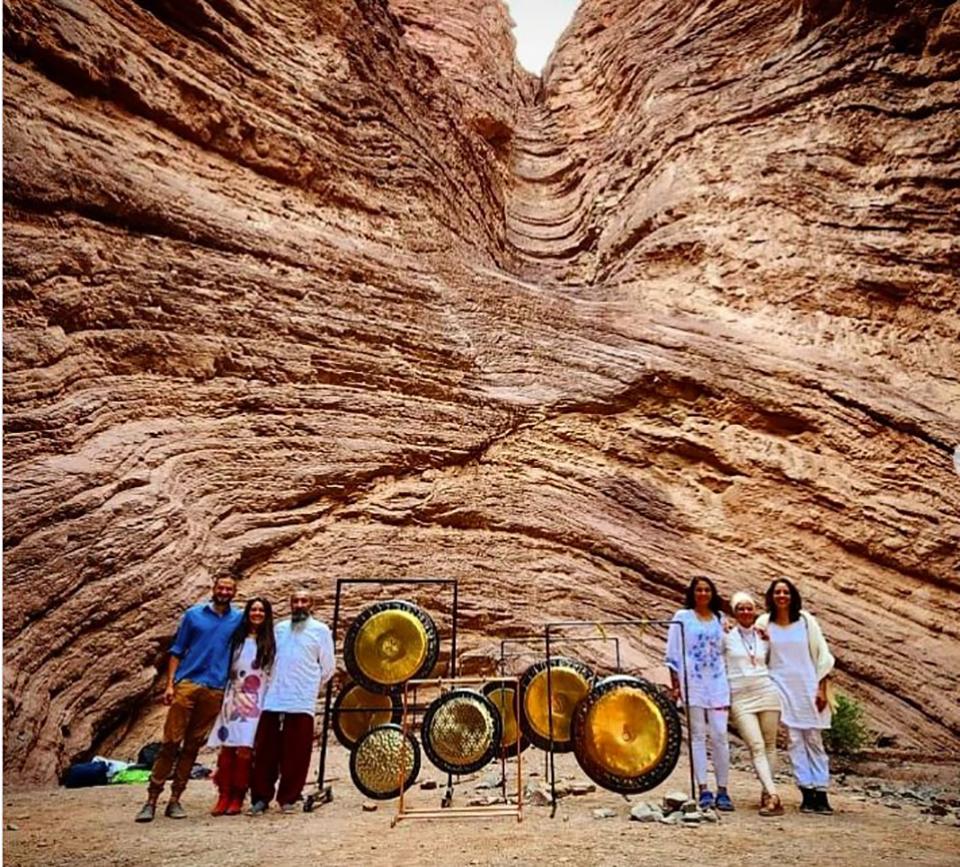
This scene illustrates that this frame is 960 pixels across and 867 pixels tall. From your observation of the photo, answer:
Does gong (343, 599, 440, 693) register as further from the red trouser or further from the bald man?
the red trouser

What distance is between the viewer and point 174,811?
5332mm

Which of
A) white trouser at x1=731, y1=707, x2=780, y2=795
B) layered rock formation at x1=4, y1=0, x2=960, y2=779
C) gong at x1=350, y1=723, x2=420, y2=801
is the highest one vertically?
layered rock formation at x1=4, y1=0, x2=960, y2=779

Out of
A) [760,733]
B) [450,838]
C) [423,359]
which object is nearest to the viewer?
[450,838]

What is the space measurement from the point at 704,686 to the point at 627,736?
0.73 meters

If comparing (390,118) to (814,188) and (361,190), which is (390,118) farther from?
(814,188)

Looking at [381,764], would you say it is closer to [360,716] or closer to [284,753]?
[284,753]

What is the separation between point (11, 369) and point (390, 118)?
1038 cm

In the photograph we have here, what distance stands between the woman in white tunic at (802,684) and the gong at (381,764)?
9.99 feet

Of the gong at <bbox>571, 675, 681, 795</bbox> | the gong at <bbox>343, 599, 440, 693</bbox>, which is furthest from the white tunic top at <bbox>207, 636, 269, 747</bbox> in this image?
the gong at <bbox>571, 675, 681, 795</bbox>

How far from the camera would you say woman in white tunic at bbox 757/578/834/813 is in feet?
18.8

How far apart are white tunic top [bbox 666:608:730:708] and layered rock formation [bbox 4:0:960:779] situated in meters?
3.88

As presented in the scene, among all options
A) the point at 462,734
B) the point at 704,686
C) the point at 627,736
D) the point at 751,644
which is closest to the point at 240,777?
the point at 462,734

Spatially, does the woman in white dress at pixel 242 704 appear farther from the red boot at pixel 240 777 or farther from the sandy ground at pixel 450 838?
the sandy ground at pixel 450 838

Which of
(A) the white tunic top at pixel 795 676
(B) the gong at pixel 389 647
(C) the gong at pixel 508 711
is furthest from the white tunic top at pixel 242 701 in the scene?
(A) the white tunic top at pixel 795 676
